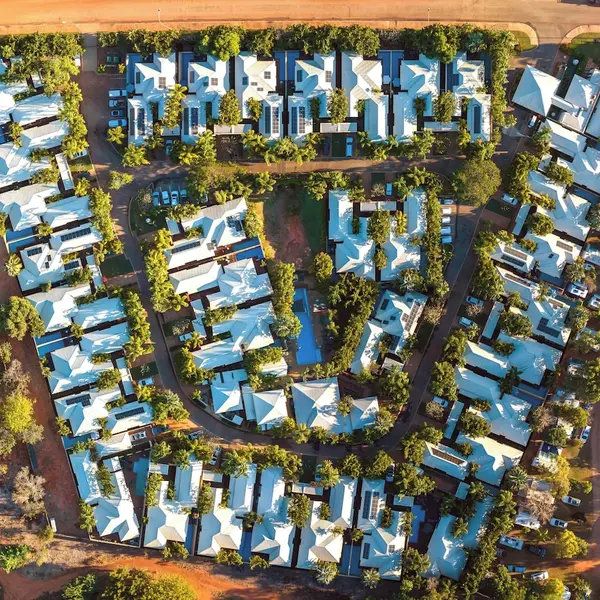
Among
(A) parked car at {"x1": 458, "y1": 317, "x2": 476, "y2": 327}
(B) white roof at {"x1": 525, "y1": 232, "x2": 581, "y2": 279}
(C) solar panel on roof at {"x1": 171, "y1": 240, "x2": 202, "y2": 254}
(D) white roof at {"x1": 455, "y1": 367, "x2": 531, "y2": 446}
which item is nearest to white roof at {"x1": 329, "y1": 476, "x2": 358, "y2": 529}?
(D) white roof at {"x1": 455, "y1": 367, "x2": 531, "y2": 446}

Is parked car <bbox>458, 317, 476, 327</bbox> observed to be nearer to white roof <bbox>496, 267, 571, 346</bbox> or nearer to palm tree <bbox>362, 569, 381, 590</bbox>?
white roof <bbox>496, 267, 571, 346</bbox>

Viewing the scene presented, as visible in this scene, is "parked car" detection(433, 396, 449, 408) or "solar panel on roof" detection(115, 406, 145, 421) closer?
"parked car" detection(433, 396, 449, 408)

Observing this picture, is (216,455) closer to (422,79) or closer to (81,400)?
(81,400)

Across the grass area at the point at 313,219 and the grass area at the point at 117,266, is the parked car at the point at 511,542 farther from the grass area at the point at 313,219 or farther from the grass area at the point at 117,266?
the grass area at the point at 117,266

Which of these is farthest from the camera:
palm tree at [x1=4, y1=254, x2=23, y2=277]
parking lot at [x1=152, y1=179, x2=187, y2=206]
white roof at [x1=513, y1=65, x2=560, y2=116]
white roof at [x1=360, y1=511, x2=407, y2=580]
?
parking lot at [x1=152, y1=179, x2=187, y2=206]

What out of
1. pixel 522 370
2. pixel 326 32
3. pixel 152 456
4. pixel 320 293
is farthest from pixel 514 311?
pixel 152 456

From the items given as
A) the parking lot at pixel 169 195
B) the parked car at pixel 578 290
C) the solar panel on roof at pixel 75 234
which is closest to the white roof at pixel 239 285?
the parking lot at pixel 169 195

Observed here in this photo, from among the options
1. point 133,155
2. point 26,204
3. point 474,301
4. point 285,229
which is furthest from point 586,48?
point 26,204

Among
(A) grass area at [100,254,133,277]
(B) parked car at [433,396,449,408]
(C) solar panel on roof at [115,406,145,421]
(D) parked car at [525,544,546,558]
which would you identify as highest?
(A) grass area at [100,254,133,277]
